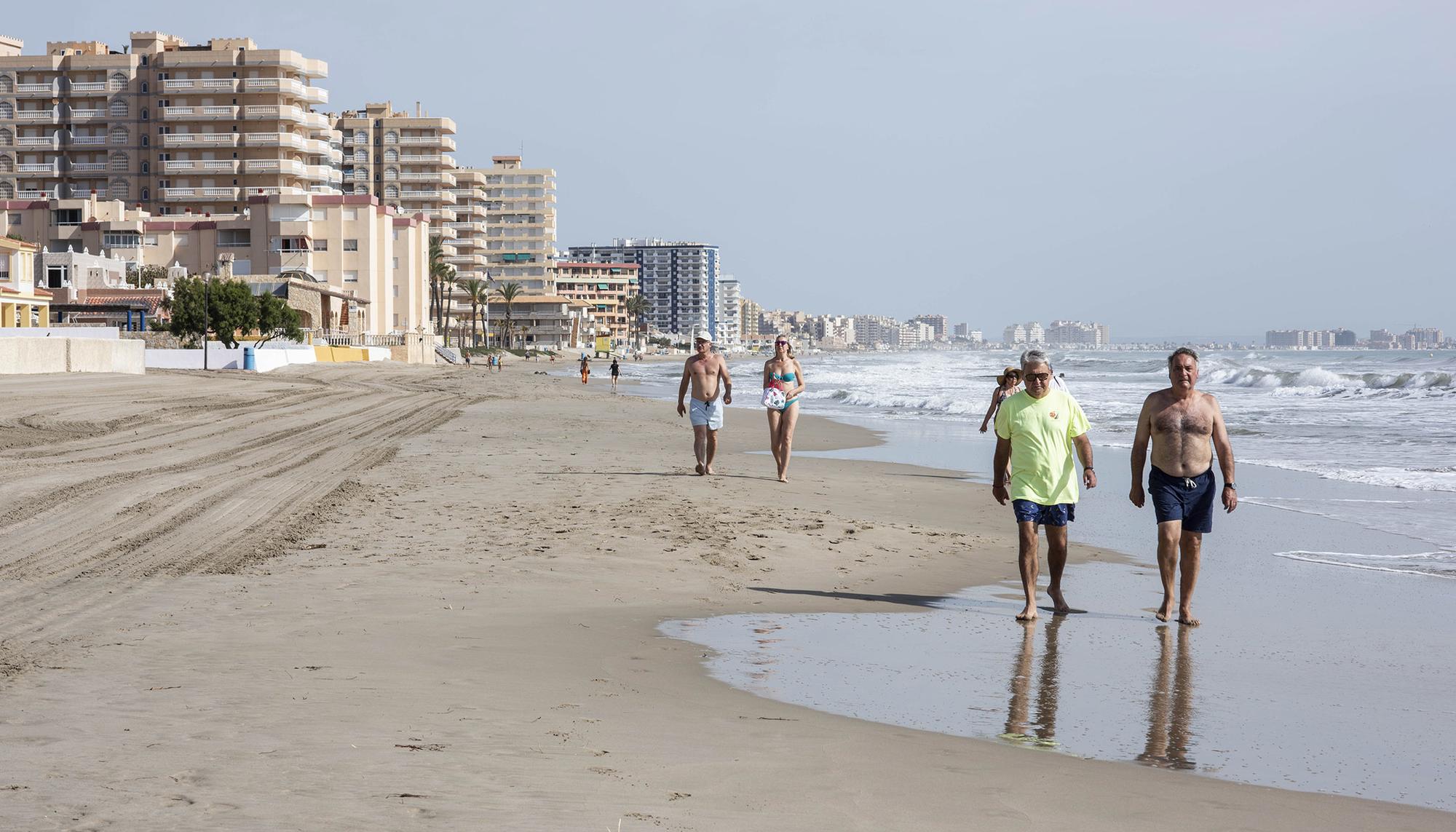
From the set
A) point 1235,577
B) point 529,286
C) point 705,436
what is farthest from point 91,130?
point 1235,577

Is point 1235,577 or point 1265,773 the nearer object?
point 1265,773

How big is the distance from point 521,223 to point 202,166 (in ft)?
224

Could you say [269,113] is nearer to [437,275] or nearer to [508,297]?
[437,275]

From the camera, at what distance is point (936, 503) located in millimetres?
13914

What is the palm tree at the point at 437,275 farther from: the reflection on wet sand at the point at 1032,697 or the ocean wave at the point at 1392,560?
the reflection on wet sand at the point at 1032,697

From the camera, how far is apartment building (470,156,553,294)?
15538 centimetres

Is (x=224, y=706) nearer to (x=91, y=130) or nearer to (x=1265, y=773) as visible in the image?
(x=1265, y=773)

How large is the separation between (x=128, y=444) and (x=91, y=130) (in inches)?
3445

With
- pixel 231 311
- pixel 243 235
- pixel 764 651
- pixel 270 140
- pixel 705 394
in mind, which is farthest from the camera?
pixel 270 140

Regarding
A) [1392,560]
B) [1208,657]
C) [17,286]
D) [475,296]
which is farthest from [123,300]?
[1208,657]

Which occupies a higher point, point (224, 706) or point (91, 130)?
point (91, 130)

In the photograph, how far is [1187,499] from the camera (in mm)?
7488

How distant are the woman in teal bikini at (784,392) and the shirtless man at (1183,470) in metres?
6.17

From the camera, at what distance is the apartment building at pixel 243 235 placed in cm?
8269
